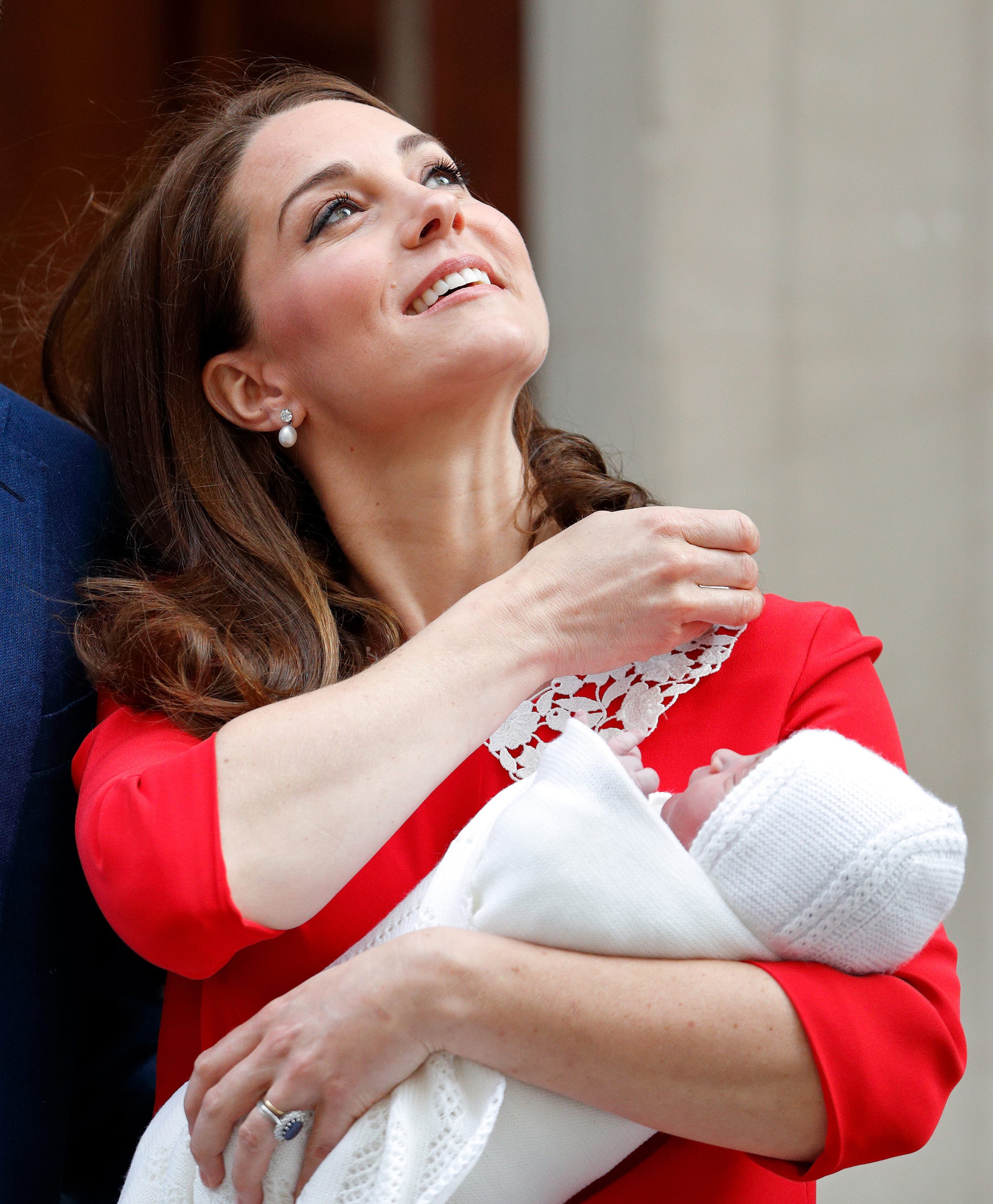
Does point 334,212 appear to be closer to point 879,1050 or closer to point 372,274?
point 372,274

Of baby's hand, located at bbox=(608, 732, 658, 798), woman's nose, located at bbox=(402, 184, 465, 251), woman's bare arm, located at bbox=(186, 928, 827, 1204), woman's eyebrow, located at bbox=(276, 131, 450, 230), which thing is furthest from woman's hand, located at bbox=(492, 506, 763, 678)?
woman's eyebrow, located at bbox=(276, 131, 450, 230)

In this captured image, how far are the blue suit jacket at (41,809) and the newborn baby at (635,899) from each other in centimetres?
43

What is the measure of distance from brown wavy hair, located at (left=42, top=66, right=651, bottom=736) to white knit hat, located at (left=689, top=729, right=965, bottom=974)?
1.93 ft

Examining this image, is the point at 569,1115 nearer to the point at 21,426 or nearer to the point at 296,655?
the point at 296,655

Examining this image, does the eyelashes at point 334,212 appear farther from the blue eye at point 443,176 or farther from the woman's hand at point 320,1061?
the woman's hand at point 320,1061

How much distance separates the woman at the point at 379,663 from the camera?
111cm

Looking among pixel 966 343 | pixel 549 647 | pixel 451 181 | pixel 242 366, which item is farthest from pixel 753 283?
pixel 549 647

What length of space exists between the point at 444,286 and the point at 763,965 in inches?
36.3

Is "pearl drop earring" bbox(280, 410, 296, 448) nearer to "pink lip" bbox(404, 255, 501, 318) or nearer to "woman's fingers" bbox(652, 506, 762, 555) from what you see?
"pink lip" bbox(404, 255, 501, 318)

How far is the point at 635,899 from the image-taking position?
1108mm

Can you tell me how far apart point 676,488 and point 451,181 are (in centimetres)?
125

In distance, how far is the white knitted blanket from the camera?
3.60 ft

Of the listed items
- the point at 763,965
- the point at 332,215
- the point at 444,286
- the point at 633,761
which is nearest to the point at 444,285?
the point at 444,286

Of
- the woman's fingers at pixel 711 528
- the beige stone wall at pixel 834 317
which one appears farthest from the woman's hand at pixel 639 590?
the beige stone wall at pixel 834 317
